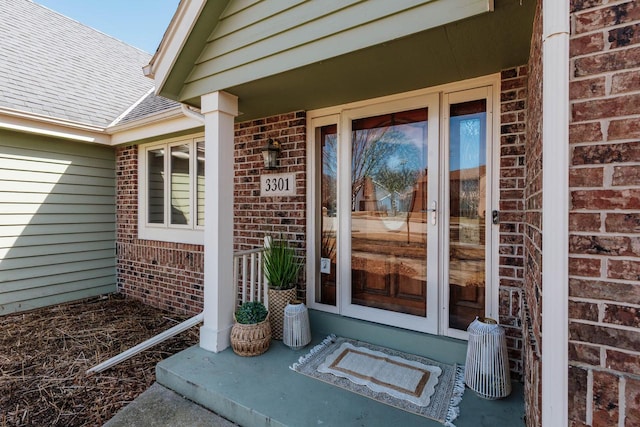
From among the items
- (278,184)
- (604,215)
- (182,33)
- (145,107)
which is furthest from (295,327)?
(145,107)

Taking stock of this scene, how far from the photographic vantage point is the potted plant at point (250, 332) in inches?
103

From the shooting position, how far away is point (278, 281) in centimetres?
296

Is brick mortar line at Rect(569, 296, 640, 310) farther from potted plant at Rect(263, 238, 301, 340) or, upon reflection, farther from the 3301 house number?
the 3301 house number

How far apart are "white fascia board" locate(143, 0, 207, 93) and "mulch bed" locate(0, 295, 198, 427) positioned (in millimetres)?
2549

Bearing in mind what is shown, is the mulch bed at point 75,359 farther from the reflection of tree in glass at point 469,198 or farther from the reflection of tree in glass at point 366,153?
the reflection of tree in glass at point 469,198

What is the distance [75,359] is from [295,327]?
229 centimetres

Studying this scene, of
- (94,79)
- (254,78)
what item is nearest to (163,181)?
(94,79)

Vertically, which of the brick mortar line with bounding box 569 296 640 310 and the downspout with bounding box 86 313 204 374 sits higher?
the brick mortar line with bounding box 569 296 640 310

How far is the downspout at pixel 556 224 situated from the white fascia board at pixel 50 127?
17.7ft

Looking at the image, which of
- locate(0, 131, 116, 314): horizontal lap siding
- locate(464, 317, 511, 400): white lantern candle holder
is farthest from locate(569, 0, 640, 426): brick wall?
locate(0, 131, 116, 314): horizontal lap siding

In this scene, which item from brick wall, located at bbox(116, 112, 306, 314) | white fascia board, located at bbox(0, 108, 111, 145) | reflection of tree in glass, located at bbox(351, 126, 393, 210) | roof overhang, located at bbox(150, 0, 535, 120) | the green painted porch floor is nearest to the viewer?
roof overhang, located at bbox(150, 0, 535, 120)

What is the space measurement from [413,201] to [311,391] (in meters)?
1.66

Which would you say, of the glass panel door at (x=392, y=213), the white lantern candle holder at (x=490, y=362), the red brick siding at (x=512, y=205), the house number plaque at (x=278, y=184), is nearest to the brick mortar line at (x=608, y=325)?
the white lantern candle holder at (x=490, y=362)

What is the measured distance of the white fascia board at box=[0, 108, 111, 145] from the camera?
3924mm
